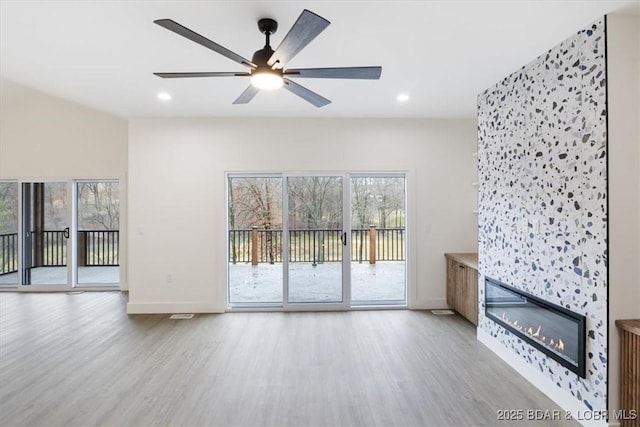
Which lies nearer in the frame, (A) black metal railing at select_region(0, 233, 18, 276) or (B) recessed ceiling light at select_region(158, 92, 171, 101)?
(B) recessed ceiling light at select_region(158, 92, 171, 101)

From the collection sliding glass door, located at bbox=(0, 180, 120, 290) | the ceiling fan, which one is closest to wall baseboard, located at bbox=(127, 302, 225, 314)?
sliding glass door, located at bbox=(0, 180, 120, 290)

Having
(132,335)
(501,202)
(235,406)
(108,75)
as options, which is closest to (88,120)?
(108,75)

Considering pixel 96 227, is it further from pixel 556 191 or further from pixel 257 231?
pixel 556 191

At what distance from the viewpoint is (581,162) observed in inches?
88.7

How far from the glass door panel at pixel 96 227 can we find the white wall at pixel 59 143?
0.26m

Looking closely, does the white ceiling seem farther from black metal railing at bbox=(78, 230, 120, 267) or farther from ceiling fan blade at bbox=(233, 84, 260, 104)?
black metal railing at bbox=(78, 230, 120, 267)

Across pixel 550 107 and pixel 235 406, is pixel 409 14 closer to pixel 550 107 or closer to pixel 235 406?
pixel 550 107

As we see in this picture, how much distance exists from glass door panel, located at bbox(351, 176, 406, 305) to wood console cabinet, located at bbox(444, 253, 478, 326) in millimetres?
682

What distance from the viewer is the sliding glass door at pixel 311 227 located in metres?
4.77

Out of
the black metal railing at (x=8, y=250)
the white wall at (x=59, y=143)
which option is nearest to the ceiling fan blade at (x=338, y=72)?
the white wall at (x=59, y=143)

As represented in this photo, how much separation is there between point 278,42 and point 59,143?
5.30 m

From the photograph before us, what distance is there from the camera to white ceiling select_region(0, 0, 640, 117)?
2154 mm

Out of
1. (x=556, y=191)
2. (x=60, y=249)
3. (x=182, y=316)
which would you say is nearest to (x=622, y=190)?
(x=556, y=191)

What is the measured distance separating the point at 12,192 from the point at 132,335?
4343 mm
